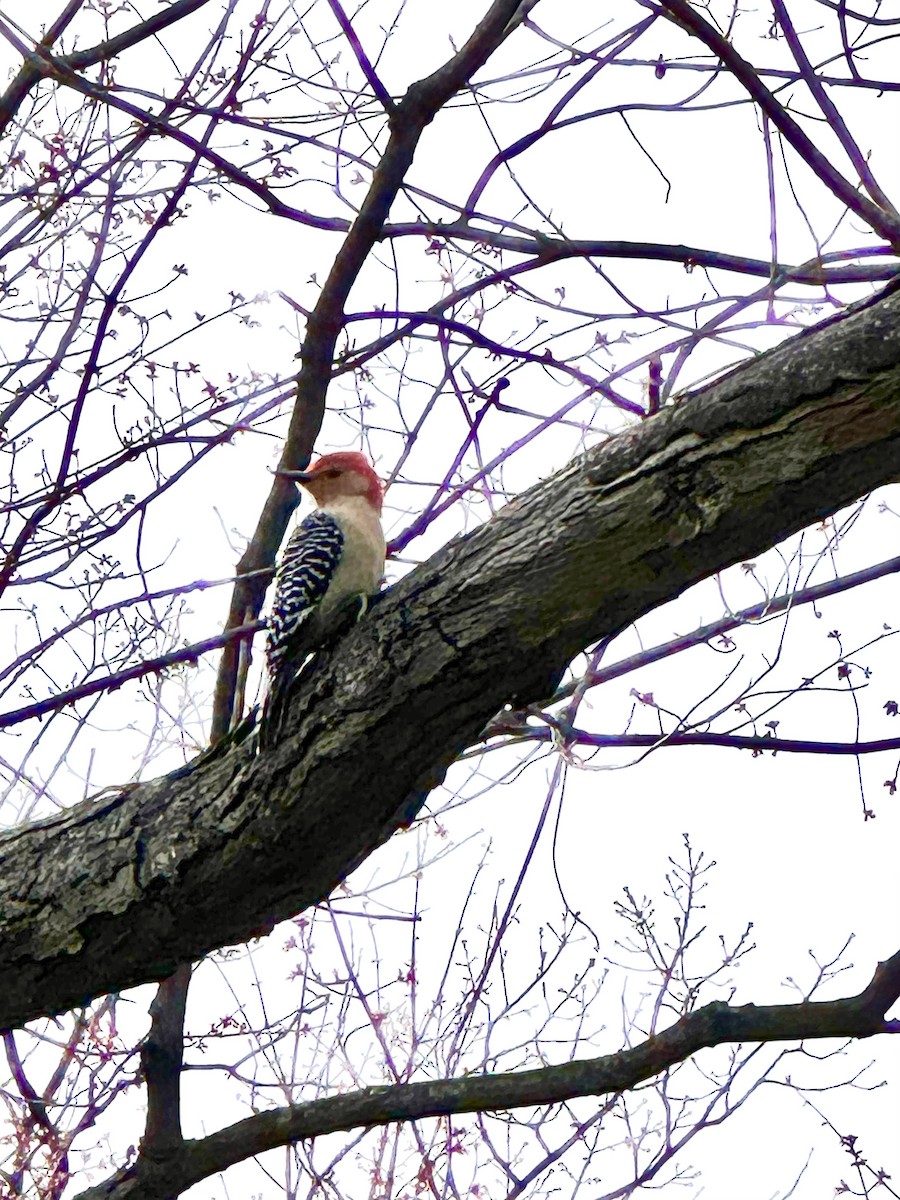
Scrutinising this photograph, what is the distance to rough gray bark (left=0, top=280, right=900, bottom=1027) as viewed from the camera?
7.82 feet

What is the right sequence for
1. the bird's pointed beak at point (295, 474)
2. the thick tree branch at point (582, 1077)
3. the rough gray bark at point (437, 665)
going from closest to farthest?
1. the rough gray bark at point (437, 665)
2. the thick tree branch at point (582, 1077)
3. the bird's pointed beak at point (295, 474)

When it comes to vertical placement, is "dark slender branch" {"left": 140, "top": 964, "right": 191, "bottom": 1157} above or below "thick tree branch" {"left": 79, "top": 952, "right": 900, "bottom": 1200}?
above

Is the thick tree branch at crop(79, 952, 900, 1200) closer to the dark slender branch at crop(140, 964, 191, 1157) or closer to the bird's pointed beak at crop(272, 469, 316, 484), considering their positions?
the dark slender branch at crop(140, 964, 191, 1157)

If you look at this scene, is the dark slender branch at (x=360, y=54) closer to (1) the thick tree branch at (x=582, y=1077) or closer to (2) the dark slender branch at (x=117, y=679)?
(2) the dark slender branch at (x=117, y=679)

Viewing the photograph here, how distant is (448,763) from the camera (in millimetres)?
2701

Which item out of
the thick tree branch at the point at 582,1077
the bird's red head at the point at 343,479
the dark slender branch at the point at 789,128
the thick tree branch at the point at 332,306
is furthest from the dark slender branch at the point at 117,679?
the dark slender branch at the point at 789,128

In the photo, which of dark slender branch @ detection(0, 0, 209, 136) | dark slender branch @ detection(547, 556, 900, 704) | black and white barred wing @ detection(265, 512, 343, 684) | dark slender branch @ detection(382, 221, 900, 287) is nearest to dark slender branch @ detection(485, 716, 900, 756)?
dark slender branch @ detection(547, 556, 900, 704)

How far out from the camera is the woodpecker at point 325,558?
351 centimetres

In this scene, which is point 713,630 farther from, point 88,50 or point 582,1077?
point 88,50

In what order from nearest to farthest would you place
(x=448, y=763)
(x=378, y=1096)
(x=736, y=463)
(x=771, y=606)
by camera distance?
(x=736, y=463), (x=448, y=763), (x=378, y=1096), (x=771, y=606)

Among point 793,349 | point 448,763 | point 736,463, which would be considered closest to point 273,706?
point 448,763

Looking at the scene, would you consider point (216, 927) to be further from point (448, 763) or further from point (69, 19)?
point (69, 19)

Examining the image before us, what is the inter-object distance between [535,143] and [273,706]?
2162 mm

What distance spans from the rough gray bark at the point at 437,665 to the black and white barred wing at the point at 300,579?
0.54 m
